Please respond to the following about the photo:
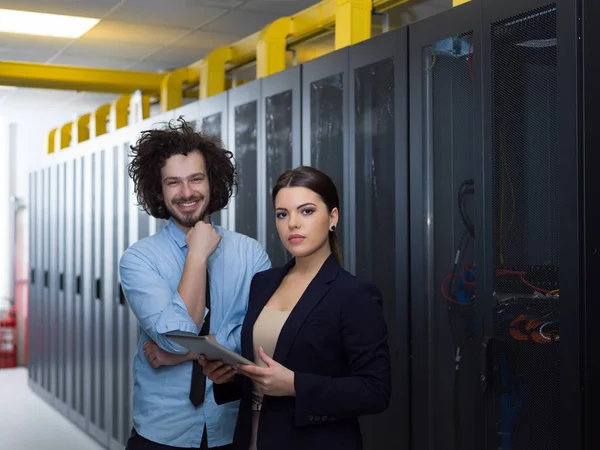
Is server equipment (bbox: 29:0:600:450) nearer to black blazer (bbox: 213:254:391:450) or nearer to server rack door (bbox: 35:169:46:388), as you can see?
black blazer (bbox: 213:254:391:450)

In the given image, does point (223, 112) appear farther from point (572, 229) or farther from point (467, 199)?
point (572, 229)

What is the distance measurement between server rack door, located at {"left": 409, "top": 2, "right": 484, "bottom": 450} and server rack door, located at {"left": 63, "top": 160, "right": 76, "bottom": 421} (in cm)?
462

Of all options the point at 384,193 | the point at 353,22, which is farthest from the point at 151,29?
the point at 384,193

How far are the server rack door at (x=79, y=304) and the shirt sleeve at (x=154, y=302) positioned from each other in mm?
4577

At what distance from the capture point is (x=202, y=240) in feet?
6.95

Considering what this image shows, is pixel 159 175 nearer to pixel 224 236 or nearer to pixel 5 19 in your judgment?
pixel 224 236

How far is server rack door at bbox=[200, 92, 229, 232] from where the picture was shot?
4223 millimetres

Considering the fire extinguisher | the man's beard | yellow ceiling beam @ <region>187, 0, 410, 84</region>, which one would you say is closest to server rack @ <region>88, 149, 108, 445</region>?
yellow ceiling beam @ <region>187, 0, 410, 84</region>

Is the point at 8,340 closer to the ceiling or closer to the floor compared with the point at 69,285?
closer to the floor

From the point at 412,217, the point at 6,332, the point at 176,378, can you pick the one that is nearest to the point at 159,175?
the point at 176,378

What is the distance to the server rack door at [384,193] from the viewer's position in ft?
9.23

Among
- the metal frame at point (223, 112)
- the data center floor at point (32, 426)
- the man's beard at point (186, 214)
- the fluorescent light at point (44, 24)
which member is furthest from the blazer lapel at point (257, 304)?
the data center floor at point (32, 426)

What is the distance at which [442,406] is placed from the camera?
268 centimetres

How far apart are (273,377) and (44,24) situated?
442cm
